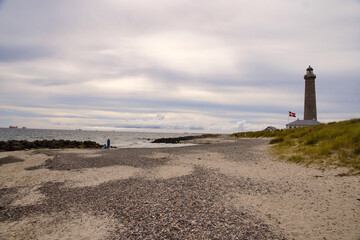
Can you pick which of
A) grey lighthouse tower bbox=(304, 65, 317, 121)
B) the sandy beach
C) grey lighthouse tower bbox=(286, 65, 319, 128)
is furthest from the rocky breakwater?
grey lighthouse tower bbox=(304, 65, 317, 121)

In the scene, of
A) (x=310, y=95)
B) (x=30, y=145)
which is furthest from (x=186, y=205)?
(x=310, y=95)

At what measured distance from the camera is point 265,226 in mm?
6184

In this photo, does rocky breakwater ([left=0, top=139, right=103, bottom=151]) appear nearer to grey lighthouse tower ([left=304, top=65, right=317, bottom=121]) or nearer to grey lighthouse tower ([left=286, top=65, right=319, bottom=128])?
grey lighthouse tower ([left=286, top=65, right=319, bottom=128])

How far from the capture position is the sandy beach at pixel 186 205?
6077 mm

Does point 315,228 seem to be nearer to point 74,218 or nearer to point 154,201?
point 154,201

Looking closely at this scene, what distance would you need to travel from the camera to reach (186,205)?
788cm

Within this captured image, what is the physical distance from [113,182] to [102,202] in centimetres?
318

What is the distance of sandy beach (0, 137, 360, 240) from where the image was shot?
6.08 meters

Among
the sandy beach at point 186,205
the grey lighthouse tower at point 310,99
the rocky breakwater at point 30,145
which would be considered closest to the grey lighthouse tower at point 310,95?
the grey lighthouse tower at point 310,99

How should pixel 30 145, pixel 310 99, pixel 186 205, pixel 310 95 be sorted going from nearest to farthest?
pixel 186 205, pixel 30 145, pixel 310 95, pixel 310 99

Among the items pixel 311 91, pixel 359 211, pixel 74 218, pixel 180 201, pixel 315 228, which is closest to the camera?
pixel 315 228

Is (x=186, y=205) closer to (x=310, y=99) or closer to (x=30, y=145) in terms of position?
(x=30, y=145)

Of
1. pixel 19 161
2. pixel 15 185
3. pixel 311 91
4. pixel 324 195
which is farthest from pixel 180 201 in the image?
pixel 311 91

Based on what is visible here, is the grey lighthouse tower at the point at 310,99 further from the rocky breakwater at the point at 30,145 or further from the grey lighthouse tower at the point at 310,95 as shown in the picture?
the rocky breakwater at the point at 30,145
